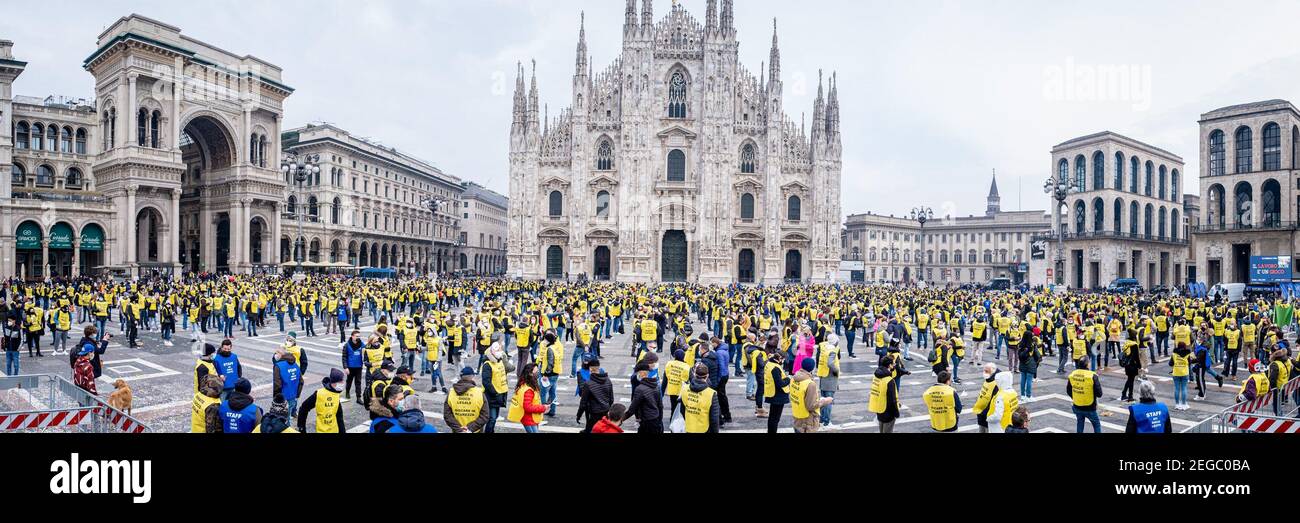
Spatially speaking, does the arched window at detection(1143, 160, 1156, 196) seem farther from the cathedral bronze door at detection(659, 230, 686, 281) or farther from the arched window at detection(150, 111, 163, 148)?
the arched window at detection(150, 111, 163, 148)

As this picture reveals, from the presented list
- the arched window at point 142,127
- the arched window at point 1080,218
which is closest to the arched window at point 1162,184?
the arched window at point 1080,218

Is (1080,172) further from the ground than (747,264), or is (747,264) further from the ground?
(1080,172)

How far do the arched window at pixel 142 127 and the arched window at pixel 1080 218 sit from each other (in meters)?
73.0

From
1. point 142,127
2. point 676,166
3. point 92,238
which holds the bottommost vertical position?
point 92,238

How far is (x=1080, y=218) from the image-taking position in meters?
58.3

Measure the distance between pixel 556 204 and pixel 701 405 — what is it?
52.5 m

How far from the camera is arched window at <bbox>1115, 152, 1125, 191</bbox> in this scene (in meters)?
57.2

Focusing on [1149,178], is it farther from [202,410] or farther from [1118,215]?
[202,410]

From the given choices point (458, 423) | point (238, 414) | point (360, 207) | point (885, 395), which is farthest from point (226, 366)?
point (360, 207)

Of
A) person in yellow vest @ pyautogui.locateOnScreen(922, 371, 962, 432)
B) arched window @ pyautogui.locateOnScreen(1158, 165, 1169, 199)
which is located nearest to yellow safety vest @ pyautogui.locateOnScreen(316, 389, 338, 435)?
person in yellow vest @ pyautogui.locateOnScreen(922, 371, 962, 432)

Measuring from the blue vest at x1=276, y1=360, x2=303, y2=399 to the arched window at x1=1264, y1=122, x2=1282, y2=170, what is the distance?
62843 mm
